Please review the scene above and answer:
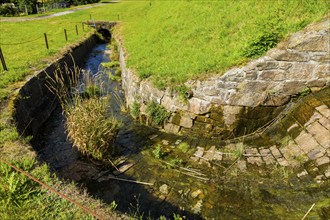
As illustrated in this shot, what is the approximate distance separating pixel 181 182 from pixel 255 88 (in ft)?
11.2

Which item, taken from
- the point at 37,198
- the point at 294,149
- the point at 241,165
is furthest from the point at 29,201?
the point at 294,149

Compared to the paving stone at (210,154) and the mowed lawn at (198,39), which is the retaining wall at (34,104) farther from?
the paving stone at (210,154)

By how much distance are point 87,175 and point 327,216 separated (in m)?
5.51

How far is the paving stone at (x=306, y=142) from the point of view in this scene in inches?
235

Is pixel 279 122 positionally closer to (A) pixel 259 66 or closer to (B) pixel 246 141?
(B) pixel 246 141

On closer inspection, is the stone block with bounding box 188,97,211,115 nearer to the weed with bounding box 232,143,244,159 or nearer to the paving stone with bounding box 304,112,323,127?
the weed with bounding box 232,143,244,159

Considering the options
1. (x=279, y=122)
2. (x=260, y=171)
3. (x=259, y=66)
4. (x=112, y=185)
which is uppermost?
(x=259, y=66)

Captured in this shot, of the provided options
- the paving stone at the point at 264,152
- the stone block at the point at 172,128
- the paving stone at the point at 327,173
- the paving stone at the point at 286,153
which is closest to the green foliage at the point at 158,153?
the stone block at the point at 172,128

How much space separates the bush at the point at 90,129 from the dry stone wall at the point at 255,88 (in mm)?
2287

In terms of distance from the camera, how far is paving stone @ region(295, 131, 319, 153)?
19.6ft

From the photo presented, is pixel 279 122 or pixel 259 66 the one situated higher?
pixel 259 66

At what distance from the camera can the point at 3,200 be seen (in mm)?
3982

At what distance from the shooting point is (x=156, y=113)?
8.59 metres

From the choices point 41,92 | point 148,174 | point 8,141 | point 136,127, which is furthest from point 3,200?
point 41,92
